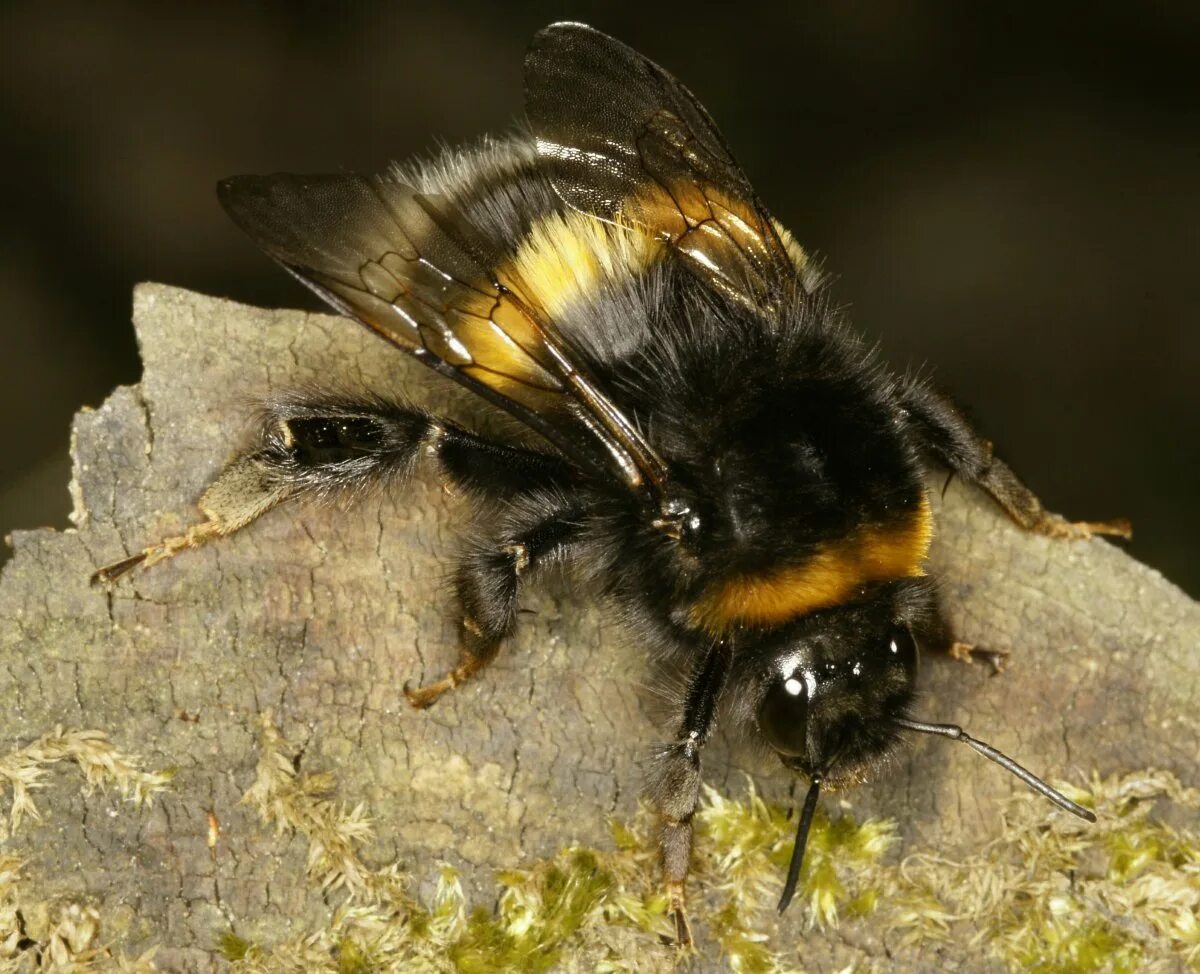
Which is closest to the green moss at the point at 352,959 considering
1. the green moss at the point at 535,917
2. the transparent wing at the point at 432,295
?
the green moss at the point at 535,917

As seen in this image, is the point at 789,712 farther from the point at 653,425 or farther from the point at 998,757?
the point at 653,425

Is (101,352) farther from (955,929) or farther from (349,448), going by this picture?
(955,929)

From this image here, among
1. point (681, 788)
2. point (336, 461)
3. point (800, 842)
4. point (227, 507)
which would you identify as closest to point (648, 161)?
point (336, 461)

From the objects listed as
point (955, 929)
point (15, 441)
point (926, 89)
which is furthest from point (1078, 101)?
point (15, 441)

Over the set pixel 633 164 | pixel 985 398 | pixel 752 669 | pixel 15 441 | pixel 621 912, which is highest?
pixel 633 164

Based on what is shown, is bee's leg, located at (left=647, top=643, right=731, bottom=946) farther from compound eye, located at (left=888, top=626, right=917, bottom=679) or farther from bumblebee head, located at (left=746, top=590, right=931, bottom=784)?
compound eye, located at (left=888, top=626, right=917, bottom=679)

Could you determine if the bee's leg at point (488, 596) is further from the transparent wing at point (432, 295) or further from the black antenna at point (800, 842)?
the black antenna at point (800, 842)
